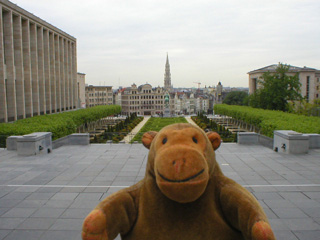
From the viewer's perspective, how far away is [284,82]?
5075 cm

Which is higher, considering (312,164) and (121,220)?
(121,220)

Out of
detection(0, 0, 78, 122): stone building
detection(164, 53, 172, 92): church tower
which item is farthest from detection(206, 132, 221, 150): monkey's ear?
detection(164, 53, 172, 92): church tower

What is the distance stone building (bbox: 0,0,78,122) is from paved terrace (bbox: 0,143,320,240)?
21516mm

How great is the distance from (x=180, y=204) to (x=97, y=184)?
27.0 feet

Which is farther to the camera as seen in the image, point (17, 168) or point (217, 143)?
point (17, 168)

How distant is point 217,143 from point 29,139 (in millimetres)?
14436

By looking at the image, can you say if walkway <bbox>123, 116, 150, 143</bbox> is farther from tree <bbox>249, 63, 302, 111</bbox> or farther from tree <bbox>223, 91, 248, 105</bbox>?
tree <bbox>223, 91, 248, 105</bbox>

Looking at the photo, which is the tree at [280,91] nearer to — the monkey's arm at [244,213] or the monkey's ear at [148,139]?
the monkey's ear at [148,139]

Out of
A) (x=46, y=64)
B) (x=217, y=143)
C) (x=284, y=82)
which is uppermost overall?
(x=46, y=64)

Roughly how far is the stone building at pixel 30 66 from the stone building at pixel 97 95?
253 feet

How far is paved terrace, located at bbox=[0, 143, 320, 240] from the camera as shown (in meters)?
8.22

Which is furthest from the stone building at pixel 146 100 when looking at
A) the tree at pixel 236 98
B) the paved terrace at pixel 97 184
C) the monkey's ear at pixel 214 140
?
the monkey's ear at pixel 214 140

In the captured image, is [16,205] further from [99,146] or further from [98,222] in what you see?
[99,146]

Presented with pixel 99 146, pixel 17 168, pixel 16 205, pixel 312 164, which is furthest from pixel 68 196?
pixel 312 164
